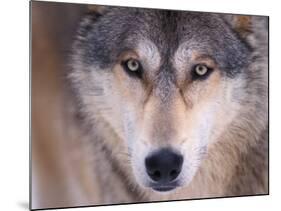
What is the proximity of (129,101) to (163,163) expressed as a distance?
348mm

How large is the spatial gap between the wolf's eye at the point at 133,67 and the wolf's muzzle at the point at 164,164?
0.40 meters

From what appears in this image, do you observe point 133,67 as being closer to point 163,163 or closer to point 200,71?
point 200,71

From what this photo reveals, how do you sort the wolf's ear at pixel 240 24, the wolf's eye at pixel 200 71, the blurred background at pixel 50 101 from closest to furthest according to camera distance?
the blurred background at pixel 50 101
the wolf's eye at pixel 200 71
the wolf's ear at pixel 240 24

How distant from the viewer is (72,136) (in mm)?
2652

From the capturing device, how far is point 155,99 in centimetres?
267

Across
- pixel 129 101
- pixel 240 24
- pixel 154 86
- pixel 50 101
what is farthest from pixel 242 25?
pixel 50 101

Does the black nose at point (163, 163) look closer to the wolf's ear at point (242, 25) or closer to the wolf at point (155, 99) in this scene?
the wolf at point (155, 99)

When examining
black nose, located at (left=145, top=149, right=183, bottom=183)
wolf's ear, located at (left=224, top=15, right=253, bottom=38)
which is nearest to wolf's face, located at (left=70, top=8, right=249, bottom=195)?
black nose, located at (left=145, top=149, right=183, bottom=183)

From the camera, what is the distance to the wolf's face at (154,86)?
264 centimetres

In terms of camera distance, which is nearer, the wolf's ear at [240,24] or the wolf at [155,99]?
the wolf at [155,99]

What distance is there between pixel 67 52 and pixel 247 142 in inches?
41.9

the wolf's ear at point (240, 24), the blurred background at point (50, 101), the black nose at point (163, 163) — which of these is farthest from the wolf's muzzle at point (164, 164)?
the wolf's ear at point (240, 24)

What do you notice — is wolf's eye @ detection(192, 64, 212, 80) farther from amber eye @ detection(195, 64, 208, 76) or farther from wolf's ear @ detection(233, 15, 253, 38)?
wolf's ear @ detection(233, 15, 253, 38)

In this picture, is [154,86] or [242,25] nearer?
[154,86]
